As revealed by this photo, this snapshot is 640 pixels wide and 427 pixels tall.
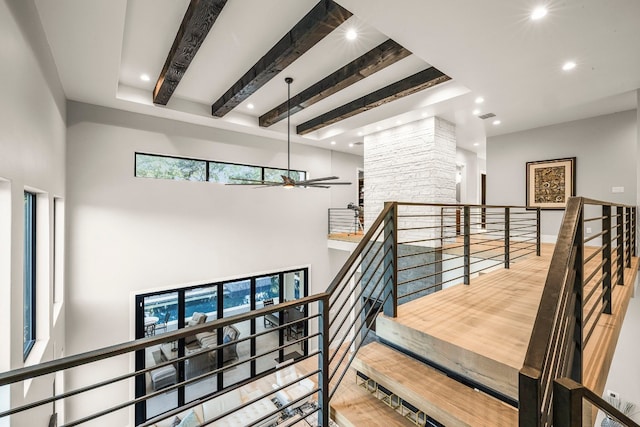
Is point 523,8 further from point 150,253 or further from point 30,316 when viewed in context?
point 150,253

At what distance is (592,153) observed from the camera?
5.05 metres

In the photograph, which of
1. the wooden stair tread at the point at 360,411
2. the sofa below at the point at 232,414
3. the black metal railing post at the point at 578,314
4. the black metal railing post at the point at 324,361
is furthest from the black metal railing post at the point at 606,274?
the sofa below at the point at 232,414

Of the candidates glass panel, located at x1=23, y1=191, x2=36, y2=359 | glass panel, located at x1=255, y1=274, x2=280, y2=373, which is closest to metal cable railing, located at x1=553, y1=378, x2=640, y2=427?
glass panel, located at x1=23, y1=191, x2=36, y2=359

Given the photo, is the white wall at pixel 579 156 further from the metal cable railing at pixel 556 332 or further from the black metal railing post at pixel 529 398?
the black metal railing post at pixel 529 398

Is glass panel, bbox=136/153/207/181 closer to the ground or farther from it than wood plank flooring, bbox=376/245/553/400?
farther from it

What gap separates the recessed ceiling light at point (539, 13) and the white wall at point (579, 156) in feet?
12.7

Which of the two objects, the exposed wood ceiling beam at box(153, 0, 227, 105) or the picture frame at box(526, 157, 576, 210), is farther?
the picture frame at box(526, 157, 576, 210)

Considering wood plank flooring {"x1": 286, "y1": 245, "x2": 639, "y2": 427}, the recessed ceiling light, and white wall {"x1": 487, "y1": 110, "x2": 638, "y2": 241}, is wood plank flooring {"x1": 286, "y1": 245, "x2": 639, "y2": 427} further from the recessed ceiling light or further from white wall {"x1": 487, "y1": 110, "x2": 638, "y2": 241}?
white wall {"x1": 487, "y1": 110, "x2": 638, "y2": 241}

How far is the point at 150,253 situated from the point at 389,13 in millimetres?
5009

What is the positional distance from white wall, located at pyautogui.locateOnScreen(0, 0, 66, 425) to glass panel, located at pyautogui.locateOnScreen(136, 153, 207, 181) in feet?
5.98

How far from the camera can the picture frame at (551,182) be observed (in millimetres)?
5297

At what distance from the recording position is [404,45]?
9.51 ft

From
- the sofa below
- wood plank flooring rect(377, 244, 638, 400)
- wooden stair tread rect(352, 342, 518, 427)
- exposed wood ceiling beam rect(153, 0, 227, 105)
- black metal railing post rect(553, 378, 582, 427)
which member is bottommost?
the sofa below

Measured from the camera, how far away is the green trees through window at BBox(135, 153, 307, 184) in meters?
5.10
